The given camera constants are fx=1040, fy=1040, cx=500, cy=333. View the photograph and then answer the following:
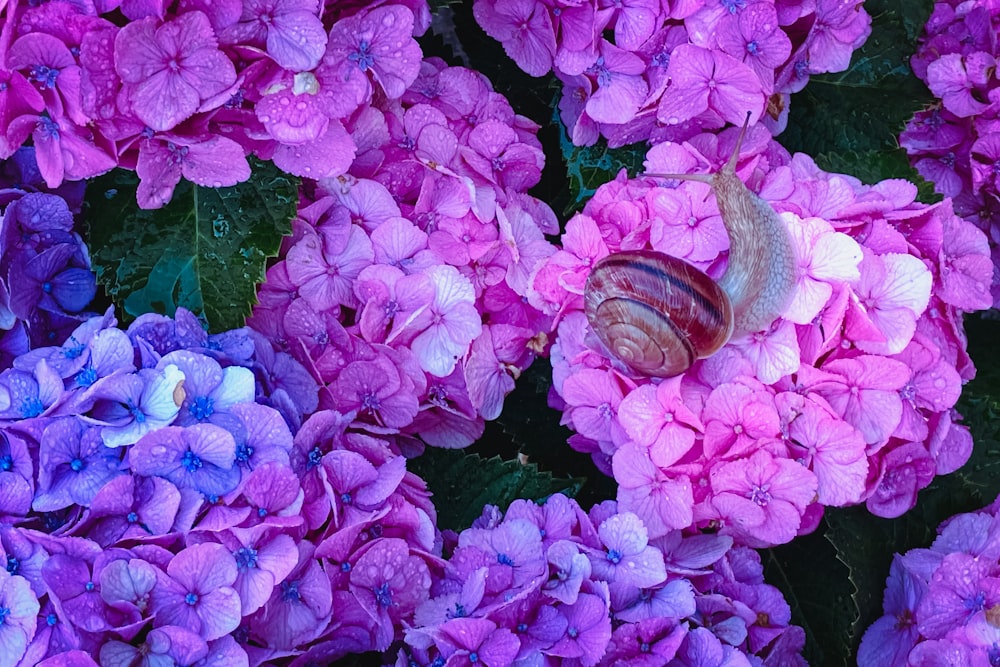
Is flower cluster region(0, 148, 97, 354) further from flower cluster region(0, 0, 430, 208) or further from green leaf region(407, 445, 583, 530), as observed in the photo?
green leaf region(407, 445, 583, 530)

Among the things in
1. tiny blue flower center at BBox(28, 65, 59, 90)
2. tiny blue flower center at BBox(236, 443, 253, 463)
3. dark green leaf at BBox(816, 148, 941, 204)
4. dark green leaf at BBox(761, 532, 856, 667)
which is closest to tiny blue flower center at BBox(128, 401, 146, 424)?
tiny blue flower center at BBox(236, 443, 253, 463)

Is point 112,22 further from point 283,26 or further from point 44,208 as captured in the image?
point 44,208

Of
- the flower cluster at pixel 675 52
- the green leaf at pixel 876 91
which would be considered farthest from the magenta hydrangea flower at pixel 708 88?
the green leaf at pixel 876 91

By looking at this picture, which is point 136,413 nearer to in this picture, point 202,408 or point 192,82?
point 202,408

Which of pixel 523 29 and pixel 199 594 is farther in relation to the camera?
pixel 523 29

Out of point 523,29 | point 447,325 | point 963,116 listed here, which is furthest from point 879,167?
point 447,325

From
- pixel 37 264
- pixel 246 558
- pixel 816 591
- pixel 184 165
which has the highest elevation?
pixel 184 165

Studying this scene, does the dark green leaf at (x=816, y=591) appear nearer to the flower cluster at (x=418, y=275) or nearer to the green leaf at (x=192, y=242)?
the flower cluster at (x=418, y=275)
